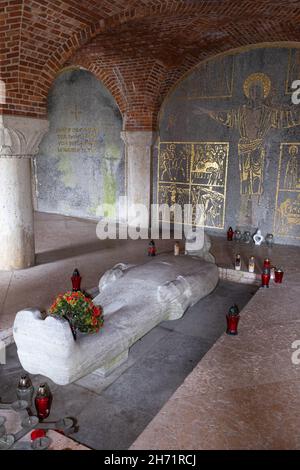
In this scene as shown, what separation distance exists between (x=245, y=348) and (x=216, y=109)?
6046mm

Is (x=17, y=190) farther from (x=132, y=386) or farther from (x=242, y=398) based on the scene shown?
(x=242, y=398)

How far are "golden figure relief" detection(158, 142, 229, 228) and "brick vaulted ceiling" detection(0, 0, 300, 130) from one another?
4.63 feet

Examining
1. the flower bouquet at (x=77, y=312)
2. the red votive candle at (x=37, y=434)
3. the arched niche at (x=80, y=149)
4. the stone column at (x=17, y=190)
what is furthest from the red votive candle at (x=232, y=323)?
the arched niche at (x=80, y=149)

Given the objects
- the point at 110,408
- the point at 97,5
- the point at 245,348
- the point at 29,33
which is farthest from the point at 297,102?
the point at 110,408

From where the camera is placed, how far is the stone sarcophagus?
294cm

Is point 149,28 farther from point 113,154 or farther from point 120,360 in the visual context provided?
point 120,360

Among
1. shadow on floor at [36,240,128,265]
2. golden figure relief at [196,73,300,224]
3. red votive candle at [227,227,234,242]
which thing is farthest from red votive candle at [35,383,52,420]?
golden figure relief at [196,73,300,224]

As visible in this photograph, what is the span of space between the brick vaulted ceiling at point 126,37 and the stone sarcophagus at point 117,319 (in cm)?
302

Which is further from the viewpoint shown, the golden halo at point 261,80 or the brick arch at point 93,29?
the golden halo at point 261,80

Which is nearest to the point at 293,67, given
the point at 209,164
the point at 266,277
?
the point at 209,164

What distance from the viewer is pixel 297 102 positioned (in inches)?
293

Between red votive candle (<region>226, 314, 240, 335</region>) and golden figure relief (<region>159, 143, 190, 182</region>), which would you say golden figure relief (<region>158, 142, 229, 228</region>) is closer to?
golden figure relief (<region>159, 143, 190, 182</region>)

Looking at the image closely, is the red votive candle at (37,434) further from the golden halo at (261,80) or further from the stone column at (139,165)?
the golden halo at (261,80)

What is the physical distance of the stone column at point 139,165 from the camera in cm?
889
